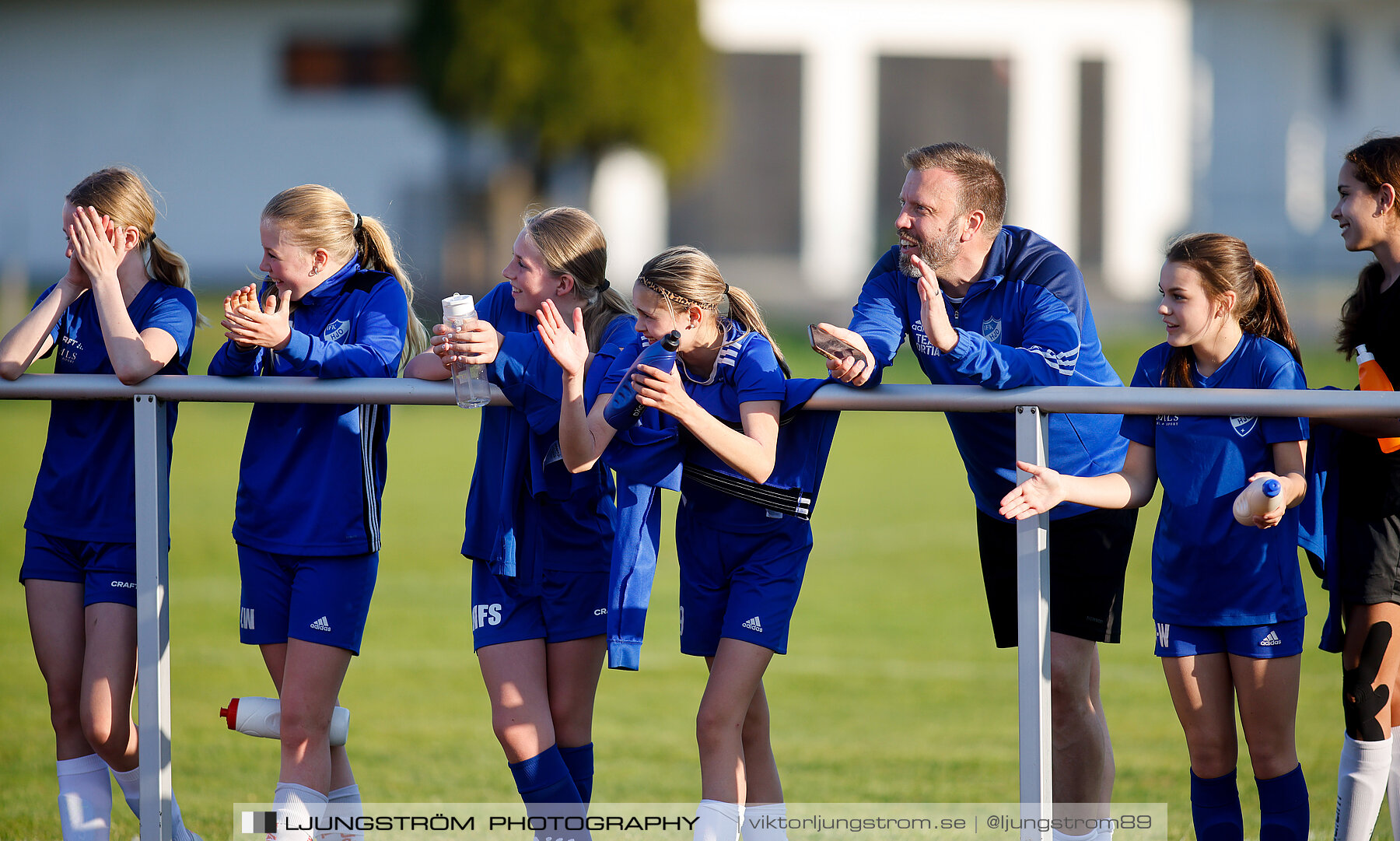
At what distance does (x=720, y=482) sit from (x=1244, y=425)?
1281 millimetres

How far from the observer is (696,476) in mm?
3469

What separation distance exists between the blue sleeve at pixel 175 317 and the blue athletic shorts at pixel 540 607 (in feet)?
3.36

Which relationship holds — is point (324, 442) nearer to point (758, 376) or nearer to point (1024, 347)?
point (758, 376)

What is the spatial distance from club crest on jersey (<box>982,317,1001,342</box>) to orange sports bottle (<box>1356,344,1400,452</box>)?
2.88ft

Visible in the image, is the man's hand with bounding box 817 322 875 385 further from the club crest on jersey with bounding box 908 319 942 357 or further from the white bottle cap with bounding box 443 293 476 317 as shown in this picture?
the white bottle cap with bounding box 443 293 476 317

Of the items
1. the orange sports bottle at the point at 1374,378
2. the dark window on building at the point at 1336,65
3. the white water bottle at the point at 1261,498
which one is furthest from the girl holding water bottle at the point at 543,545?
the dark window on building at the point at 1336,65

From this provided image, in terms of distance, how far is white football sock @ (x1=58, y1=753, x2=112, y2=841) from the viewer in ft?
12.2

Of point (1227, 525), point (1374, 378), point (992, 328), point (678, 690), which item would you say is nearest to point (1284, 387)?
point (1374, 378)

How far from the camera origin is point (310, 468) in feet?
11.7

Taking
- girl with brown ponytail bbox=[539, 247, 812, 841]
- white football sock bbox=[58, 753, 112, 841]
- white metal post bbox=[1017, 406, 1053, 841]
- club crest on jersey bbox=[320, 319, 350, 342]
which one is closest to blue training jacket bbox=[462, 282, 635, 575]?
girl with brown ponytail bbox=[539, 247, 812, 841]

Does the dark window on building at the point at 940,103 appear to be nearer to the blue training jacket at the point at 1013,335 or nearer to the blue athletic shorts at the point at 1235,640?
the blue training jacket at the point at 1013,335

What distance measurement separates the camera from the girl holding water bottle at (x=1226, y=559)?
10.8ft

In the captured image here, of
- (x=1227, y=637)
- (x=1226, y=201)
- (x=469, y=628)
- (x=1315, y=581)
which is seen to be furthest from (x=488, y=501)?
(x=1226, y=201)

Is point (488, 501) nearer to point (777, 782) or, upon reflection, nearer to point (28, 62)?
point (777, 782)
